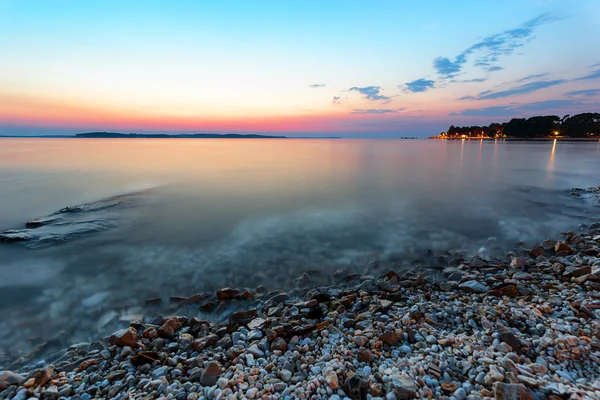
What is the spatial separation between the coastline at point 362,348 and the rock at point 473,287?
21 millimetres

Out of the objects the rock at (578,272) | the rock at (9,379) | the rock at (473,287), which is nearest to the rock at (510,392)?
the rock at (473,287)

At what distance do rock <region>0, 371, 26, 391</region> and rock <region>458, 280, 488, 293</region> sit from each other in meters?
5.95

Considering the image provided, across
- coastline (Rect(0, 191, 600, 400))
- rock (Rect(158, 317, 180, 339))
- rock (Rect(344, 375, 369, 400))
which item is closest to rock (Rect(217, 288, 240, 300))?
coastline (Rect(0, 191, 600, 400))

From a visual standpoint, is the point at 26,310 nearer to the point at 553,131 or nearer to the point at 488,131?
the point at 553,131

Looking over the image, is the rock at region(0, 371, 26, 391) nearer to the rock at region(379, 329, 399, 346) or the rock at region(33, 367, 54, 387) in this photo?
the rock at region(33, 367, 54, 387)

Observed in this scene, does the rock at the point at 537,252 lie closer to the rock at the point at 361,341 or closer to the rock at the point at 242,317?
the rock at the point at 361,341

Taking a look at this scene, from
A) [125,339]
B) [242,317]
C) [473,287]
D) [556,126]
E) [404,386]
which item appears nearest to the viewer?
[404,386]

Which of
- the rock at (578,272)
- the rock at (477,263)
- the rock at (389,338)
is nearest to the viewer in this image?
the rock at (389,338)

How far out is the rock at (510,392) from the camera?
2.27 metres

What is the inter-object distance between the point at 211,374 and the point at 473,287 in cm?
415

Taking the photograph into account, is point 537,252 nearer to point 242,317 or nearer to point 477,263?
point 477,263

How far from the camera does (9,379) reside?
3027 mm

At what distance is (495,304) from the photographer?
4.04m

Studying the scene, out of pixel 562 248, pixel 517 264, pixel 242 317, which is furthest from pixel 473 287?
pixel 242 317
